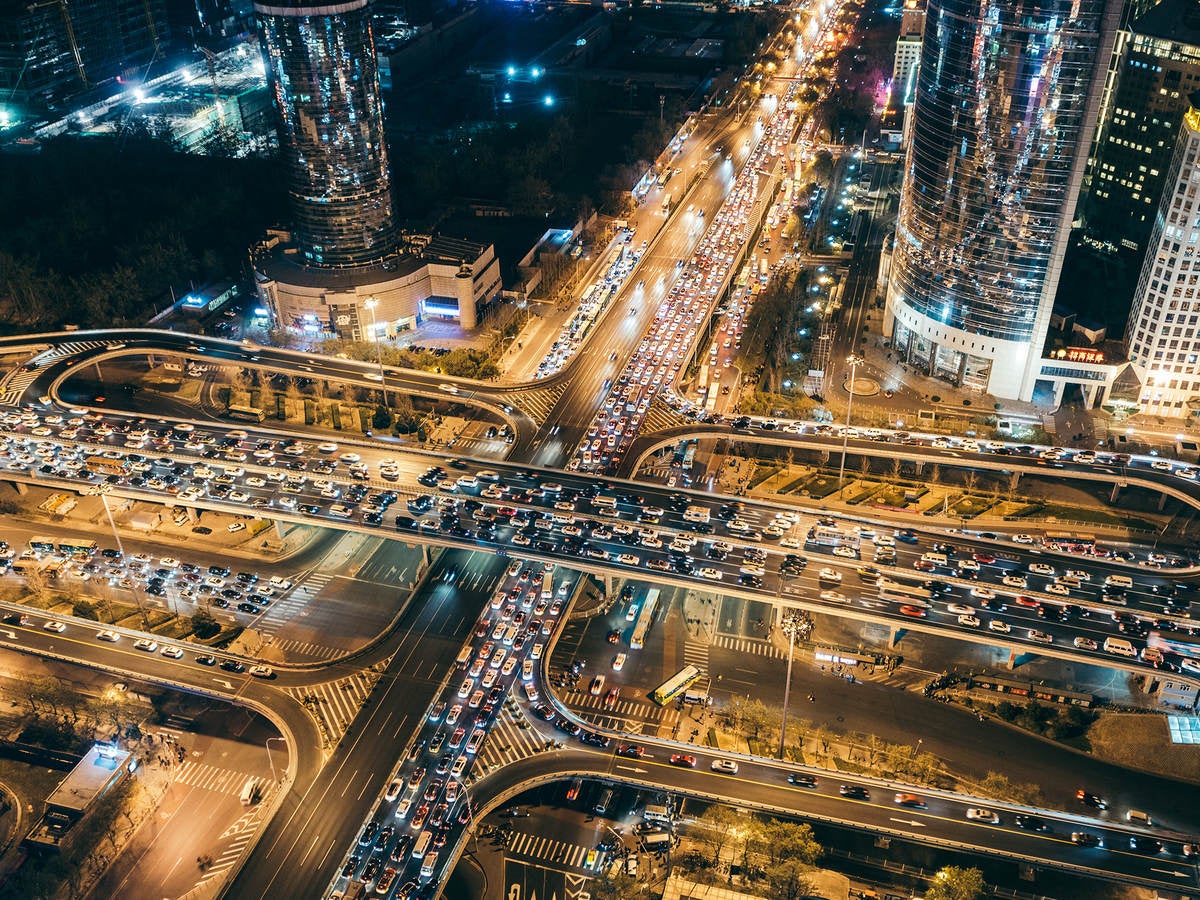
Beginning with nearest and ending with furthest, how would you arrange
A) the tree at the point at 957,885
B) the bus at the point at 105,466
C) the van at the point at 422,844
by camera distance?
the tree at the point at 957,885 → the van at the point at 422,844 → the bus at the point at 105,466

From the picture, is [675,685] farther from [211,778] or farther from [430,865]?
[211,778]

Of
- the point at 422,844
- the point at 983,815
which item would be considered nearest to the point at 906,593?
the point at 983,815

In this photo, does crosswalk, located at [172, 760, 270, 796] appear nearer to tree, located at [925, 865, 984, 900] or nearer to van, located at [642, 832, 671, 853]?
van, located at [642, 832, 671, 853]

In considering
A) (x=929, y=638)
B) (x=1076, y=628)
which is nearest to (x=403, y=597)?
(x=929, y=638)

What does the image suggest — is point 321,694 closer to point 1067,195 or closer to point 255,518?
point 255,518

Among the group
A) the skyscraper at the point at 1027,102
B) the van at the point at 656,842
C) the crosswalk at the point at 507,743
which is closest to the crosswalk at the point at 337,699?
the crosswalk at the point at 507,743

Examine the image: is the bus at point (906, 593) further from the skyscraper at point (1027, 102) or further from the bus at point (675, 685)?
the skyscraper at point (1027, 102)
